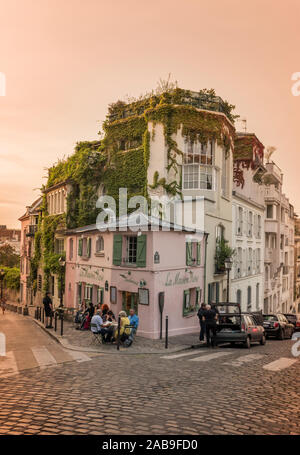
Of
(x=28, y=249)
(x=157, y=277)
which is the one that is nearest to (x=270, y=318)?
(x=157, y=277)

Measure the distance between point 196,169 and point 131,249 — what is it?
9551mm

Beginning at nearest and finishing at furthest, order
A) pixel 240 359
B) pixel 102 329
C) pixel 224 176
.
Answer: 1. pixel 240 359
2. pixel 102 329
3. pixel 224 176

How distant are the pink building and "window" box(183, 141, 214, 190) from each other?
438cm

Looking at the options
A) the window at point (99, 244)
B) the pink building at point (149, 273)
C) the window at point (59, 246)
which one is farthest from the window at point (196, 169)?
the window at point (59, 246)

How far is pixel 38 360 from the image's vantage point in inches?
502

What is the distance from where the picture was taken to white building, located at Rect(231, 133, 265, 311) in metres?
33.3

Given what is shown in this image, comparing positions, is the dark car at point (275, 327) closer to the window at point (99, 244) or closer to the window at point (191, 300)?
the window at point (191, 300)

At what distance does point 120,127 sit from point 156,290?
15563 mm

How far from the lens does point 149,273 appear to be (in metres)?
19.3

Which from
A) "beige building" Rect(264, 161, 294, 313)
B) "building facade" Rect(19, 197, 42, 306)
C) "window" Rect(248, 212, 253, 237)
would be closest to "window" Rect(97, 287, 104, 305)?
"window" Rect(248, 212, 253, 237)

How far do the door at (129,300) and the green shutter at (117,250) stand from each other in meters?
1.51

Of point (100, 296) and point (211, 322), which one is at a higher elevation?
point (100, 296)

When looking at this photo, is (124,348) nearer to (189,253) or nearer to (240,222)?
(189,253)
